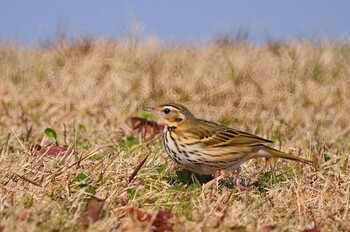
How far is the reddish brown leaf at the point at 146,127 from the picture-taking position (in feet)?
24.7

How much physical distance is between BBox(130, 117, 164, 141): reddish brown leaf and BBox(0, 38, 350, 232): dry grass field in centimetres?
2

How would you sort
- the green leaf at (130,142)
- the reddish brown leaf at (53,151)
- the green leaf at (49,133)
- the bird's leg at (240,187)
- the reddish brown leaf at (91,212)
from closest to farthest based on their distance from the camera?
1. the reddish brown leaf at (91,212)
2. the bird's leg at (240,187)
3. the reddish brown leaf at (53,151)
4. the green leaf at (49,133)
5. the green leaf at (130,142)

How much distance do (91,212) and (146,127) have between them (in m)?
3.18

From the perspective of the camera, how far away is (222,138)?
5805 millimetres

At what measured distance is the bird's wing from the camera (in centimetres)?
574

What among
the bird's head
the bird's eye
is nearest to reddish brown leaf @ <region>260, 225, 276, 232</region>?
the bird's head

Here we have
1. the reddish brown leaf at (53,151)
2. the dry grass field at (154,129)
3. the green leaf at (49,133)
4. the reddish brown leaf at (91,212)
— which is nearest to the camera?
the reddish brown leaf at (91,212)

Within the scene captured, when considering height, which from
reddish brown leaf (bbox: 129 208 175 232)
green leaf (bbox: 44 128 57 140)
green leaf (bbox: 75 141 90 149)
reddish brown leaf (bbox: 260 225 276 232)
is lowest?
reddish brown leaf (bbox: 129 208 175 232)

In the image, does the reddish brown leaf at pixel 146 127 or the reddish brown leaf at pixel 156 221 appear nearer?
the reddish brown leaf at pixel 156 221

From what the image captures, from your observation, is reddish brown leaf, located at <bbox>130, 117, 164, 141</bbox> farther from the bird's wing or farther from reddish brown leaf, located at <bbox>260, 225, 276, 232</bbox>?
reddish brown leaf, located at <bbox>260, 225, 276, 232</bbox>

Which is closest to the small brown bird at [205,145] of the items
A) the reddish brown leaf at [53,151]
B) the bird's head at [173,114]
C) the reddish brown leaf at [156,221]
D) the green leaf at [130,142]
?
the bird's head at [173,114]

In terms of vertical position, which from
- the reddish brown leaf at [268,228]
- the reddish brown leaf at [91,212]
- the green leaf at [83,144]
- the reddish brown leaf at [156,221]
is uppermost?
the green leaf at [83,144]

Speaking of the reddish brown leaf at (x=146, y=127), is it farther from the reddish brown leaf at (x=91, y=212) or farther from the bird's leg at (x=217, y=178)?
the reddish brown leaf at (x=91, y=212)

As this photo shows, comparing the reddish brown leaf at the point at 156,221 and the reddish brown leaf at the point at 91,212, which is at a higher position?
the reddish brown leaf at the point at 156,221
